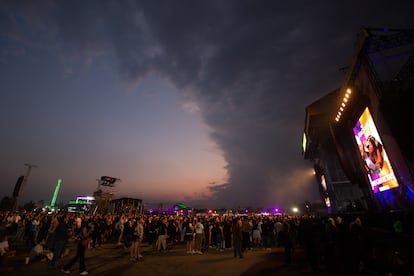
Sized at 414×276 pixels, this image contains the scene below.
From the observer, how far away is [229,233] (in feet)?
43.8

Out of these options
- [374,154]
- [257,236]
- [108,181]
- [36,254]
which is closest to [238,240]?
[257,236]

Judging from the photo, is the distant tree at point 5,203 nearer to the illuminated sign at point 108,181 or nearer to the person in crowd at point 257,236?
the illuminated sign at point 108,181

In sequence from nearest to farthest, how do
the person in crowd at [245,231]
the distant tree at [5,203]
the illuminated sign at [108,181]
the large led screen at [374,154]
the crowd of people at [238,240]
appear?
the crowd of people at [238,240]
the person in crowd at [245,231]
the large led screen at [374,154]
the illuminated sign at [108,181]
the distant tree at [5,203]

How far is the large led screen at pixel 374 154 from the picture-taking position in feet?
42.7

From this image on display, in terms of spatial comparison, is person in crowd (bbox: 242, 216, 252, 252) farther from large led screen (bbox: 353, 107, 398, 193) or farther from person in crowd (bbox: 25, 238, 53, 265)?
large led screen (bbox: 353, 107, 398, 193)

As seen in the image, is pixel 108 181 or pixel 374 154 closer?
pixel 374 154

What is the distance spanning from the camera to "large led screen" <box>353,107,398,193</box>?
13029 millimetres

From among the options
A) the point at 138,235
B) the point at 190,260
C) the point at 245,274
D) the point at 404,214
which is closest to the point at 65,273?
the point at 138,235

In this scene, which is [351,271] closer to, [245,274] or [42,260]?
[245,274]

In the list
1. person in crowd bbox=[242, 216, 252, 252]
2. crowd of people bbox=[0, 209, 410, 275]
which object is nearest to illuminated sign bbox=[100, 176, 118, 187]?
crowd of people bbox=[0, 209, 410, 275]

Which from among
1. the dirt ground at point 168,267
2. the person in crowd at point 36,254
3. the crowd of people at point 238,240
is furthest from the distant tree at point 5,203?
the dirt ground at point 168,267

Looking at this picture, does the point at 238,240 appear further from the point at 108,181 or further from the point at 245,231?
the point at 108,181

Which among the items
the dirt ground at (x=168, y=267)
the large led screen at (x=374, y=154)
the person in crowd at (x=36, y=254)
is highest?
the large led screen at (x=374, y=154)

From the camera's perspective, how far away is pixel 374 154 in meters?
14.5
